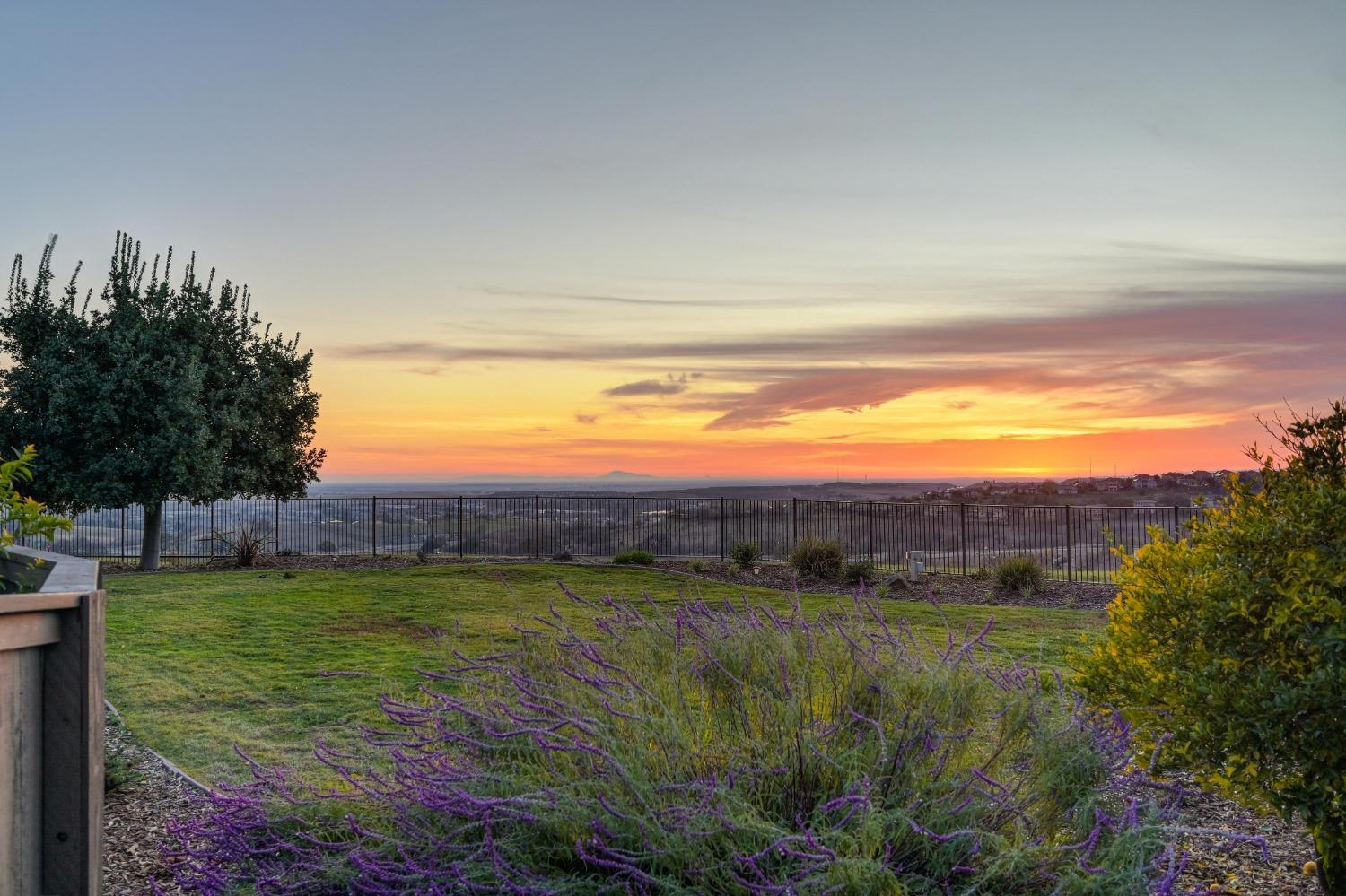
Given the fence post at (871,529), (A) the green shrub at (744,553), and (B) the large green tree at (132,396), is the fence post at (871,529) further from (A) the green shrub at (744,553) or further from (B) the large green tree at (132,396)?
(B) the large green tree at (132,396)

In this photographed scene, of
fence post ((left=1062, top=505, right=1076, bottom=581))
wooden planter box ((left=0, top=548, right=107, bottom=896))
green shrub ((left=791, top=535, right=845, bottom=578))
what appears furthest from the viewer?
fence post ((left=1062, top=505, right=1076, bottom=581))

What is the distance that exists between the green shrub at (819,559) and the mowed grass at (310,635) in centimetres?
195

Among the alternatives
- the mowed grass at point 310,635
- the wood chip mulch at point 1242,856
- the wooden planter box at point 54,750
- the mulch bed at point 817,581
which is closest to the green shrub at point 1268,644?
the wood chip mulch at point 1242,856

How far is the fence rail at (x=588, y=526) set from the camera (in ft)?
76.9

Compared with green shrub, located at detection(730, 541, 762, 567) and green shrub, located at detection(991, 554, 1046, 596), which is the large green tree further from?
green shrub, located at detection(991, 554, 1046, 596)

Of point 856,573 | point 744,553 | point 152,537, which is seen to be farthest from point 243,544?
point 856,573

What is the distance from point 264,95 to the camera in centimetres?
1234

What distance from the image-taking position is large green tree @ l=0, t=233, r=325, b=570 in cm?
2028

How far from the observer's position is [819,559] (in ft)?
58.7

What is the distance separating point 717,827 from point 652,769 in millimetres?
485

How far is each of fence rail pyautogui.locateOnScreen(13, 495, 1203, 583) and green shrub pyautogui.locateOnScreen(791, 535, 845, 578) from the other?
3734mm

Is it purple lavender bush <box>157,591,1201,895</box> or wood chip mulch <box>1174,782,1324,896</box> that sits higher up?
purple lavender bush <box>157,591,1201,895</box>

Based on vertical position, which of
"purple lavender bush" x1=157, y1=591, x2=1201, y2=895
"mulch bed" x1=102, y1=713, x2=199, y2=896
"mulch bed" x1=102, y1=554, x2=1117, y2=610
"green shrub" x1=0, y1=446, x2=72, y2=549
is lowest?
"mulch bed" x1=102, y1=554, x2=1117, y2=610

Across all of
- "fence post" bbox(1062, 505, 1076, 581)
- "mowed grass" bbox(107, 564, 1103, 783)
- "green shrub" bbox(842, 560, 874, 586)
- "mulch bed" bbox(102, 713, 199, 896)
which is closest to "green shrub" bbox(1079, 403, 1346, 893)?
"mowed grass" bbox(107, 564, 1103, 783)
